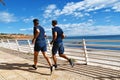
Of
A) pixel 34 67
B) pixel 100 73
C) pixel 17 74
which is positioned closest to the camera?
pixel 100 73

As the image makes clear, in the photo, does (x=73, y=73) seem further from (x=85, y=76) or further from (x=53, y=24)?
(x=53, y=24)

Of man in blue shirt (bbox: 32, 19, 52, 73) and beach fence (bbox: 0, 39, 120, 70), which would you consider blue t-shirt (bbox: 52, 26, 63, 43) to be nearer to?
man in blue shirt (bbox: 32, 19, 52, 73)

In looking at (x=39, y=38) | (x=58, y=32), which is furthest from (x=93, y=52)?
(x=39, y=38)

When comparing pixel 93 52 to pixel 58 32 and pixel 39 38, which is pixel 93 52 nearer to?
pixel 58 32

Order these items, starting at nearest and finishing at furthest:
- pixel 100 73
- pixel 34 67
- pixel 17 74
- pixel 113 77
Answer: pixel 113 77 → pixel 100 73 → pixel 17 74 → pixel 34 67

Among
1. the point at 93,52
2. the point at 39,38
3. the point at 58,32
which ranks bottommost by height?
the point at 93,52

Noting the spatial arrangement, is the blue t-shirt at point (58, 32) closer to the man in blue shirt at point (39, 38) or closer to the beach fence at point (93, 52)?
the man in blue shirt at point (39, 38)

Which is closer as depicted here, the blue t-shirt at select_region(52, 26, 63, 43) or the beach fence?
the blue t-shirt at select_region(52, 26, 63, 43)

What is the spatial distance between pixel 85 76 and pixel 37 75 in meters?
1.57

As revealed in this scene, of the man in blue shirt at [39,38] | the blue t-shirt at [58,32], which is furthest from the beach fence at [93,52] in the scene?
the man in blue shirt at [39,38]

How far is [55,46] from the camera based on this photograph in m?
6.48

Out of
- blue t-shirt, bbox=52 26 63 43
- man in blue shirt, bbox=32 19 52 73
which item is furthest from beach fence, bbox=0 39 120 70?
man in blue shirt, bbox=32 19 52 73

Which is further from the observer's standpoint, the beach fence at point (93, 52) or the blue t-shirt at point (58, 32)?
the beach fence at point (93, 52)

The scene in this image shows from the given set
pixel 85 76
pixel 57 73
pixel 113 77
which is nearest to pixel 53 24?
pixel 57 73
